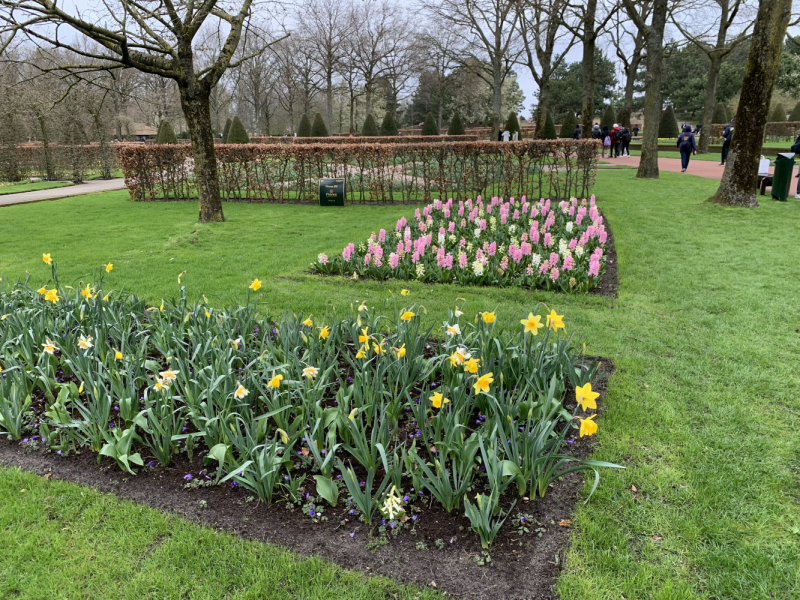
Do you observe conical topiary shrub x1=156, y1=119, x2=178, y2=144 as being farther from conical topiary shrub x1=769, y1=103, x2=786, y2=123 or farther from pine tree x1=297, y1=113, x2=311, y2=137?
conical topiary shrub x1=769, y1=103, x2=786, y2=123

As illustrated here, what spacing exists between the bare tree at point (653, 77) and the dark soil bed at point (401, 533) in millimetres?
14972

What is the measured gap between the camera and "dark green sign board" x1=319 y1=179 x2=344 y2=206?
41.0 ft

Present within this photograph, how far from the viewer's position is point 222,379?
9.67 feet

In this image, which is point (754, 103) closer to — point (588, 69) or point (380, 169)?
point (380, 169)

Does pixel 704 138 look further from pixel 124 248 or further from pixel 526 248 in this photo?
pixel 124 248

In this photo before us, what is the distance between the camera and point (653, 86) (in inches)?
588

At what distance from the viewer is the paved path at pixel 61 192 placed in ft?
47.8

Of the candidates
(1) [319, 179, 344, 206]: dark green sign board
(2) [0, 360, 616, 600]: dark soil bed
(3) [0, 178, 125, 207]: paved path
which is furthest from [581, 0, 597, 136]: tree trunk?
(2) [0, 360, 616, 600]: dark soil bed

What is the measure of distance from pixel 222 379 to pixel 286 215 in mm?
8782

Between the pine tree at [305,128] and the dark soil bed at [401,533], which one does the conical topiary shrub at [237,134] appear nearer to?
the pine tree at [305,128]

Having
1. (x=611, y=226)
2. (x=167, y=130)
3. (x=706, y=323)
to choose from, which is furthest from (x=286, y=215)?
(x=167, y=130)

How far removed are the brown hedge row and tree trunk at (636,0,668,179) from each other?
151 inches

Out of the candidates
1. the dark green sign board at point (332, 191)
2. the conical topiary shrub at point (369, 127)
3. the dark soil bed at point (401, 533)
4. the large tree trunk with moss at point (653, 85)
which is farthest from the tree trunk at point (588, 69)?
the dark soil bed at point (401, 533)

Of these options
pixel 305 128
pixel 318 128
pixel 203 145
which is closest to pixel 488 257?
pixel 203 145
